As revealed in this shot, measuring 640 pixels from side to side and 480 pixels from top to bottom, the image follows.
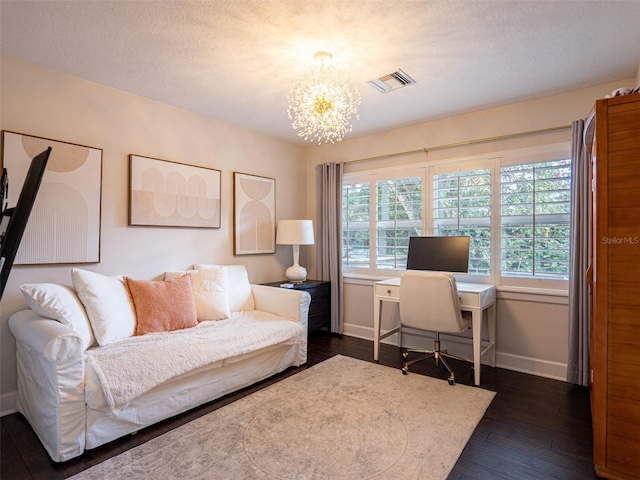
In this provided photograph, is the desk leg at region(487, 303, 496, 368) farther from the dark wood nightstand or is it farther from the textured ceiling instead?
the textured ceiling

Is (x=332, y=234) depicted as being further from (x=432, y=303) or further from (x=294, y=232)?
(x=432, y=303)

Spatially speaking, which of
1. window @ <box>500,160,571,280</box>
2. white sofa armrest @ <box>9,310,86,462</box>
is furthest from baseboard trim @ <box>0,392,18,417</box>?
window @ <box>500,160,571,280</box>

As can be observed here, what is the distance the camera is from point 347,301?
4410 mm

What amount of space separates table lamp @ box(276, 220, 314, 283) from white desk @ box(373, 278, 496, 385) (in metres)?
1.05

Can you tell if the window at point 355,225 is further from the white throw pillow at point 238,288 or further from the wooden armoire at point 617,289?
the wooden armoire at point 617,289

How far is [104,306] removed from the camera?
2426mm

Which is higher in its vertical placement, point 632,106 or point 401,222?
point 632,106

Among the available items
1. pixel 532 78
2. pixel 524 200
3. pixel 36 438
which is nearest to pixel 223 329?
pixel 36 438

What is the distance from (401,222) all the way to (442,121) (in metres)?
1.15

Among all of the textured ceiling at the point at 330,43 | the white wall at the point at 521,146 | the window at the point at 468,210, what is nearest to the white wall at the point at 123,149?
the textured ceiling at the point at 330,43

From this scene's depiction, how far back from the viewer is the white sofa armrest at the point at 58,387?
1842mm

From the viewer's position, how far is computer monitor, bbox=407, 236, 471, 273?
3.32 m

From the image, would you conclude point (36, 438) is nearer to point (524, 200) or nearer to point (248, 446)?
point (248, 446)

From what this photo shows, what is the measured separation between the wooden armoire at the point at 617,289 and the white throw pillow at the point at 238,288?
9.16 ft
